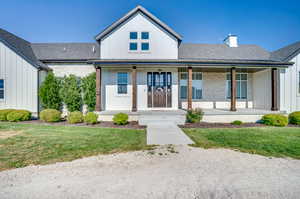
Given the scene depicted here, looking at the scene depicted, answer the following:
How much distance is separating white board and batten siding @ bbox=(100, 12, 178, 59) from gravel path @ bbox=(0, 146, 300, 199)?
28.1 feet

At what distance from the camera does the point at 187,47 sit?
47.6 feet

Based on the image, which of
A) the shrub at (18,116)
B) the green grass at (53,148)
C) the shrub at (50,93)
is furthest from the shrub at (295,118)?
the shrub at (18,116)

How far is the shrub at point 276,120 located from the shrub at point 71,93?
41.5ft

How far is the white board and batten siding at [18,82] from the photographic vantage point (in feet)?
35.2

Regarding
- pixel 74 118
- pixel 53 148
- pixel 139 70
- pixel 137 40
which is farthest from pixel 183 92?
pixel 53 148

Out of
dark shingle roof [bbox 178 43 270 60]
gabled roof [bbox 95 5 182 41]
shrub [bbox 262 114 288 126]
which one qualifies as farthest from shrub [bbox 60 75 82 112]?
shrub [bbox 262 114 288 126]

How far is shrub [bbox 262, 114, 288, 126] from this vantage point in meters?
8.56

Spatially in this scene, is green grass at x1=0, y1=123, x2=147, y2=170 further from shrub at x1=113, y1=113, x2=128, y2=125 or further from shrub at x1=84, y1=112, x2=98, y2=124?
shrub at x1=84, y1=112, x2=98, y2=124

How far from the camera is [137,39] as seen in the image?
439 inches

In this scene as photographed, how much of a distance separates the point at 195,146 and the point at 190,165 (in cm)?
149

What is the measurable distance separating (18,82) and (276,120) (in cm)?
1703

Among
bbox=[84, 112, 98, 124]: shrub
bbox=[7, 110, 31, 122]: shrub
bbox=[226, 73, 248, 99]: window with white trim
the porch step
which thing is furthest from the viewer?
bbox=[226, 73, 248, 99]: window with white trim

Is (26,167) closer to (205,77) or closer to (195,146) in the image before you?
(195,146)

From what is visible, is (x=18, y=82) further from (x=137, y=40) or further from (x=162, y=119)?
(x=162, y=119)
